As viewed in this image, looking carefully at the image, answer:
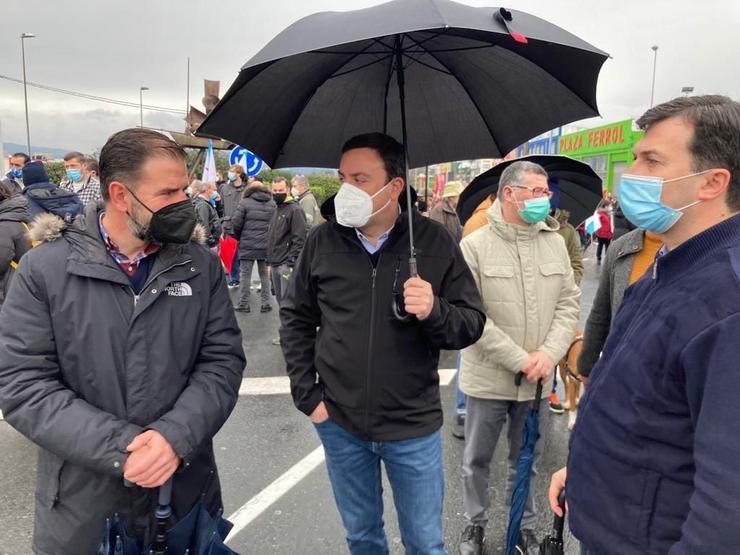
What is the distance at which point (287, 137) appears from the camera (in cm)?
261

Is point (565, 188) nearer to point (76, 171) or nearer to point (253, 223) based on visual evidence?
point (253, 223)

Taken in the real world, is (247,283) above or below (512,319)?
below

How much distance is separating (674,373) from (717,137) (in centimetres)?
62

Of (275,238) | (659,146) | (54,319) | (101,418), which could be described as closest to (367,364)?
(101,418)

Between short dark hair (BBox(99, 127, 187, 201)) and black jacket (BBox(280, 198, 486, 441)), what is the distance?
0.75 meters

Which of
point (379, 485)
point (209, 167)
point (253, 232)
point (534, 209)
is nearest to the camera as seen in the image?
point (379, 485)

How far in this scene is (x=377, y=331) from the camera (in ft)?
6.99

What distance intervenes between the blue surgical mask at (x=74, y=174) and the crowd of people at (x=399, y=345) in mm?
5985

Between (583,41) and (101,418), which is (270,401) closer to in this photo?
(101,418)

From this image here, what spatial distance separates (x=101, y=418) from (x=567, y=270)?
2.33m

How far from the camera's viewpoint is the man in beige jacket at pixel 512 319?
277 cm

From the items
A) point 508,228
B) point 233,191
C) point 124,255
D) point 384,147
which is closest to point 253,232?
point 233,191

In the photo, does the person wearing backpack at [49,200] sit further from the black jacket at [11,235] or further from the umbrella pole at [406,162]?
the umbrella pole at [406,162]

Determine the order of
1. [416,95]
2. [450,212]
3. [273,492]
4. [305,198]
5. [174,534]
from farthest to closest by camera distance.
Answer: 1. [305,198]
2. [450,212]
3. [273,492]
4. [416,95]
5. [174,534]
